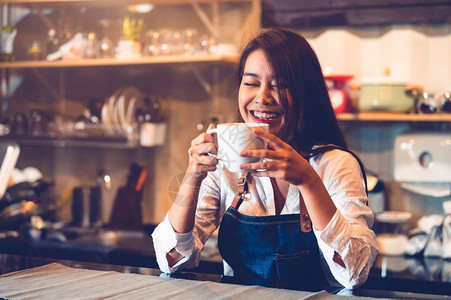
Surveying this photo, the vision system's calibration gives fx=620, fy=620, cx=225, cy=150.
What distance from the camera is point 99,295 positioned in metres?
1.06

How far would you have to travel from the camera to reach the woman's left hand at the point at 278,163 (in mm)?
1117

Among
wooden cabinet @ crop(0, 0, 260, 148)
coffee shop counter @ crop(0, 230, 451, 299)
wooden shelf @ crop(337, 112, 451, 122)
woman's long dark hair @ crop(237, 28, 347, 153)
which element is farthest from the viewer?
wooden cabinet @ crop(0, 0, 260, 148)

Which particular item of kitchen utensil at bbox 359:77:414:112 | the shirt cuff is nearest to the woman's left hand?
the shirt cuff

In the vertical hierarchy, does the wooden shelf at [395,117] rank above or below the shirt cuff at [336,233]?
above

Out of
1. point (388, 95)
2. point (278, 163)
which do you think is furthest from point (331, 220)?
point (388, 95)

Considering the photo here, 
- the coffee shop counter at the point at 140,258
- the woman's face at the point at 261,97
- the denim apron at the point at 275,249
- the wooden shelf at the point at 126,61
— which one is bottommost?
the coffee shop counter at the point at 140,258

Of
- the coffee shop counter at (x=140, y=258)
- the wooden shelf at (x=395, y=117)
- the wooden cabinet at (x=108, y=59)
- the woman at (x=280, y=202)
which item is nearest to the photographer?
the woman at (x=280, y=202)

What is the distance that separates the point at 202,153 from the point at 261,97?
240 millimetres

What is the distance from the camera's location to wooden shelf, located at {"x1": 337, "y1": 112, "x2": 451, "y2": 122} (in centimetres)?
252

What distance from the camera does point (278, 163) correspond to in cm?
115

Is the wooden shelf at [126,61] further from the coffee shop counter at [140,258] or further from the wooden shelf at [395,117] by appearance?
the coffee shop counter at [140,258]

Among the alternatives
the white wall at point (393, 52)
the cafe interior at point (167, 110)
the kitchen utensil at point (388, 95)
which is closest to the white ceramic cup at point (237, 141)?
the cafe interior at point (167, 110)

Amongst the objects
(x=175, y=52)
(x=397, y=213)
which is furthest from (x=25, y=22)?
(x=397, y=213)

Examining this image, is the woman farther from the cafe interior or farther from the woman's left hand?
the cafe interior
